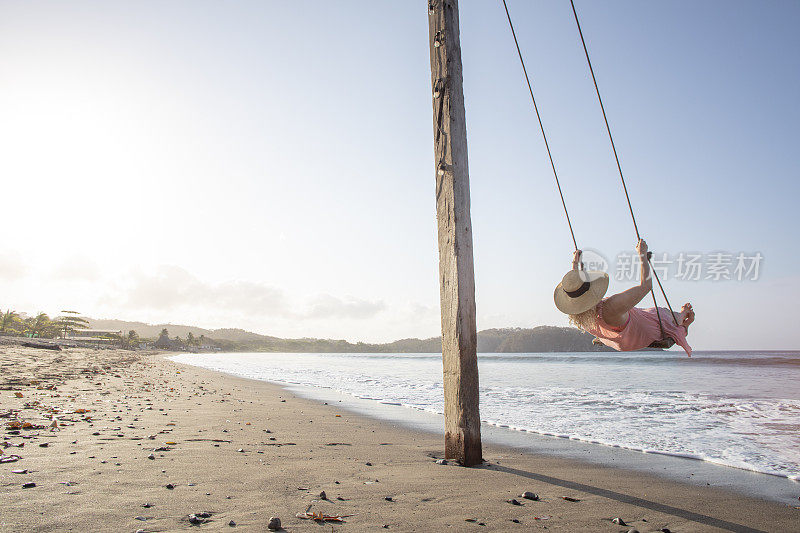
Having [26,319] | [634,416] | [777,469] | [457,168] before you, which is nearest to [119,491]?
[457,168]

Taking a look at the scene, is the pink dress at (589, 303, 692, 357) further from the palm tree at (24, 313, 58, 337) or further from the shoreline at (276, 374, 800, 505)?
the palm tree at (24, 313, 58, 337)

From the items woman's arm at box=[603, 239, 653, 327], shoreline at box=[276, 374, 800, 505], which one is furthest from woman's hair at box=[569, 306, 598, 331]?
shoreline at box=[276, 374, 800, 505]

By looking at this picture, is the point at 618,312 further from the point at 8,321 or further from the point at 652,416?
the point at 8,321

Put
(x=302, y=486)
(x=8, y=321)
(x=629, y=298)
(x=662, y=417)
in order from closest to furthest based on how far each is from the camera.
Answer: (x=302, y=486) < (x=629, y=298) < (x=662, y=417) < (x=8, y=321)

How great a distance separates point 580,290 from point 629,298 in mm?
454

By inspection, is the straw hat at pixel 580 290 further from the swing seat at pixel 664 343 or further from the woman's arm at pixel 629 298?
the swing seat at pixel 664 343

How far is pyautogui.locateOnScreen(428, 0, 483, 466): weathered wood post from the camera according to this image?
460 cm

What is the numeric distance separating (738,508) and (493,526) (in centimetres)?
222

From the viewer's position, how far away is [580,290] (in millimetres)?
4734

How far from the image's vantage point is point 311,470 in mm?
4258

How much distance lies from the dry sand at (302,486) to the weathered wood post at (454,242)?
1.50ft

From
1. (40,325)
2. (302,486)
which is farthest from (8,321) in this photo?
(302,486)

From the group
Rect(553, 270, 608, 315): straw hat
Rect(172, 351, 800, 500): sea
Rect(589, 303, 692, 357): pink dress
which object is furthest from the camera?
Rect(172, 351, 800, 500): sea

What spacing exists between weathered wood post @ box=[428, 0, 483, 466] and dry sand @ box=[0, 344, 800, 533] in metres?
0.46
